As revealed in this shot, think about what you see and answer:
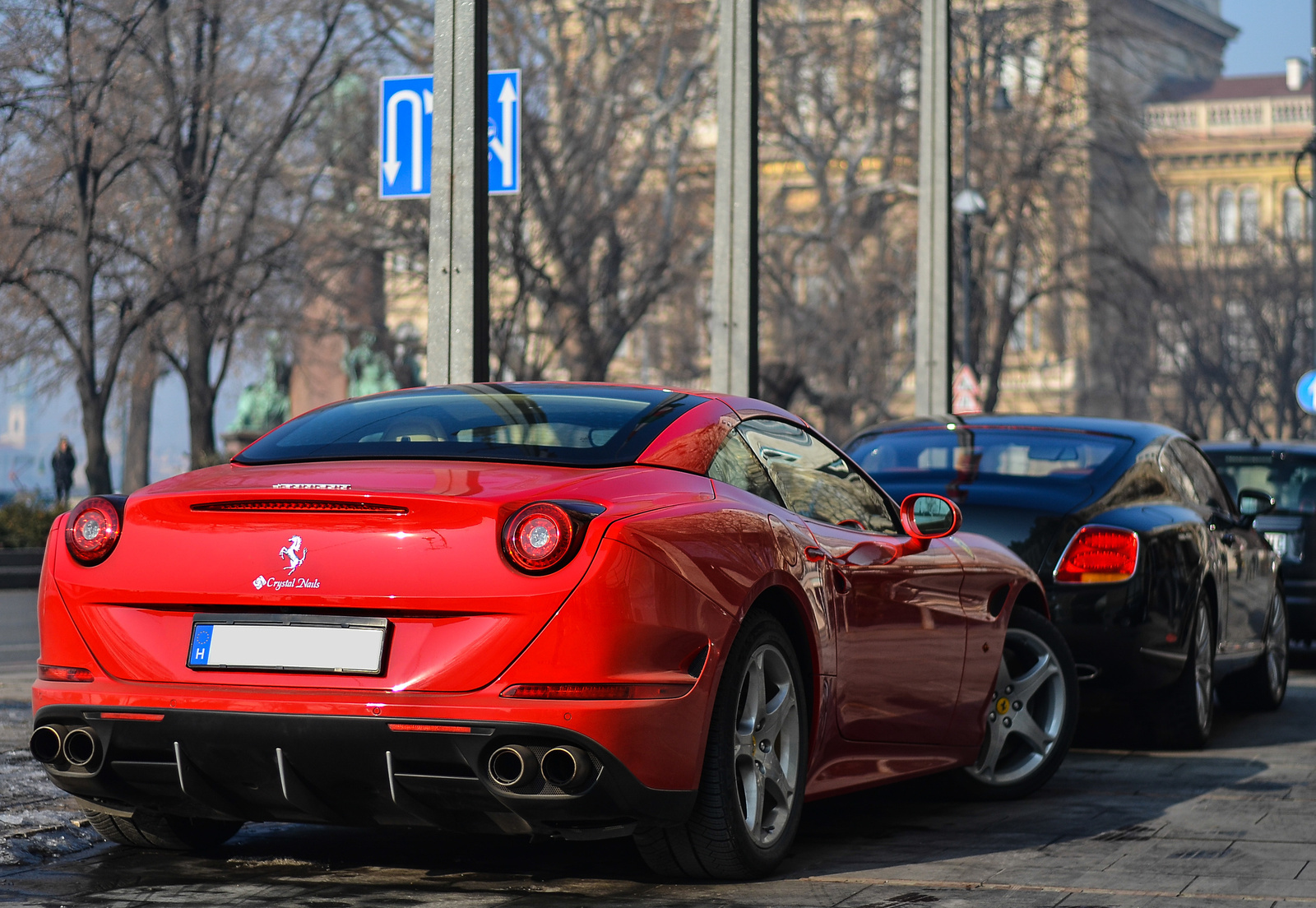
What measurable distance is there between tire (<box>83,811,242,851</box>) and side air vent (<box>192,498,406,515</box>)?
112 centimetres

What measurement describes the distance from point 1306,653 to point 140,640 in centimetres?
1201

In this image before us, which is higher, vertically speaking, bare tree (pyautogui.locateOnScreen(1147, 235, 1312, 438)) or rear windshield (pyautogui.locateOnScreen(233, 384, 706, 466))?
bare tree (pyautogui.locateOnScreen(1147, 235, 1312, 438))

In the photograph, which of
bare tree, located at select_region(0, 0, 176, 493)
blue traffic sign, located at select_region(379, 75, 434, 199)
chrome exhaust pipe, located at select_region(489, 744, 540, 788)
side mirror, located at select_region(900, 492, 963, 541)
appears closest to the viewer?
chrome exhaust pipe, located at select_region(489, 744, 540, 788)

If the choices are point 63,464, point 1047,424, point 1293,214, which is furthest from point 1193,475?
point 1293,214

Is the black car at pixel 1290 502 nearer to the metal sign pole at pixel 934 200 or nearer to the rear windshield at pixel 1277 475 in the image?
the rear windshield at pixel 1277 475

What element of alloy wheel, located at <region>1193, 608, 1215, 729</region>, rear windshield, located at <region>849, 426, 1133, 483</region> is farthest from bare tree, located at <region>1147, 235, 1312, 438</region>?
alloy wheel, located at <region>1193, 608, 1215, 729</region>

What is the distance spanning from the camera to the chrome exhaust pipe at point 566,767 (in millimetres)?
4863

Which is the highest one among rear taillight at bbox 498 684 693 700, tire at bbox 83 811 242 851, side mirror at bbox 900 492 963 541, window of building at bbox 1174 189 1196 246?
window of building at bbox 1174 189 1196 246

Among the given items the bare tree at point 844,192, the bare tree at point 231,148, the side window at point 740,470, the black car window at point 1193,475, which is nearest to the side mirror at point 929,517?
the side window at point 740,470

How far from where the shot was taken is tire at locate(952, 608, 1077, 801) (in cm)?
734

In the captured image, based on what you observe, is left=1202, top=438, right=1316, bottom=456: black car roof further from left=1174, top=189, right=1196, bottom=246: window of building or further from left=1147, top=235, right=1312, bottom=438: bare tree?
left=1174, top=189, right=1196, bottom=246: window of building

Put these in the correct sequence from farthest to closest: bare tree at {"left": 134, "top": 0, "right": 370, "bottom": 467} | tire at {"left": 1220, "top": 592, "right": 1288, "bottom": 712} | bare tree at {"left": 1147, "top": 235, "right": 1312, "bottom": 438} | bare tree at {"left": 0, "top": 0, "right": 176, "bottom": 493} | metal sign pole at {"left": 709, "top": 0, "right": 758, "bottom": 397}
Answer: bare tree at {"left": 1147, "top": 235, "right": 1312, "bottom": 438} → bare tree at {"left": 134, "top": 0, "right": 370, "bottom": 467} → bare tree at {"left": 0, "top": 0, "right": 176, "bottom": 493} → metal sign pole at {"left": 709, "top": 0, "right": 758, "bottom": 397} → tire at {"left": 1220, "top": 592, "right": 1288, "bottom": 712}

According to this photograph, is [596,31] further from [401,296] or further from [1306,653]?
[1306,653]

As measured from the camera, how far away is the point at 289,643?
4965 mm
